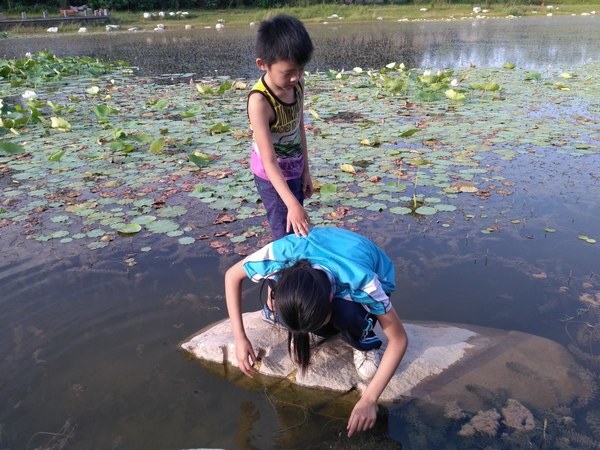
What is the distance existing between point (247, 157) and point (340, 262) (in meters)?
2.91

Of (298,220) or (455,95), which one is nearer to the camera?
(298,220)

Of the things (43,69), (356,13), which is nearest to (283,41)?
(43,69)

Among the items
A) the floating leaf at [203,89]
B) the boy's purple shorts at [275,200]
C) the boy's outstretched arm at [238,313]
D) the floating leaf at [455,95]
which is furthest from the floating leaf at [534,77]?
the boy's outstretched arm at [238,313]

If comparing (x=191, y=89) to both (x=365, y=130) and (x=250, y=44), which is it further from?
(x=250, y=44)

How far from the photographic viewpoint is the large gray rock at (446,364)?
186 centimetres

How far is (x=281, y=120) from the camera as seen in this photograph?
195 centimetres

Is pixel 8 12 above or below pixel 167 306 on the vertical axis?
above

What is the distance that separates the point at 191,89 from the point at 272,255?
6.60 metres

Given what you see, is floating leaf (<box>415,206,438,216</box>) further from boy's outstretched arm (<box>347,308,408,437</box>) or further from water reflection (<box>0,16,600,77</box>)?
water reflection (<box>0,16,600,77</box>)

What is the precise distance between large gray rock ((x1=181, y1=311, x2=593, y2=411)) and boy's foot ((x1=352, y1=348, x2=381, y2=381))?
4 cm

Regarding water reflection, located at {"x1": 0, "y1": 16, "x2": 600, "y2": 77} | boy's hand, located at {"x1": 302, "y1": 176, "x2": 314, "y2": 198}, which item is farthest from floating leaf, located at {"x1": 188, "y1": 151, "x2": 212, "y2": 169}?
water reflection, located at {"x1": 0, "y1": 16, "x2": 600, "y2": 77}

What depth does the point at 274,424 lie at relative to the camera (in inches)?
70.8

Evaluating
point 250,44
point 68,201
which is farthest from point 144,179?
point 250,44

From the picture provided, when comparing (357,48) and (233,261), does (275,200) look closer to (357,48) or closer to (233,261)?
(233,261)
